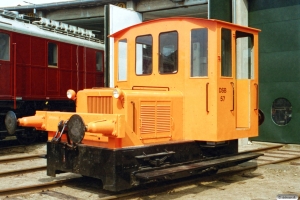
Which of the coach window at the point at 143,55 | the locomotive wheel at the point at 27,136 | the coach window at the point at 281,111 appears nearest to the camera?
the coach window at the point at 143,55

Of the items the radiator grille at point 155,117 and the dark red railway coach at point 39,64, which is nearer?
the radiator grille at point 155,117

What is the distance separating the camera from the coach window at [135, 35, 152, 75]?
22.0 ft

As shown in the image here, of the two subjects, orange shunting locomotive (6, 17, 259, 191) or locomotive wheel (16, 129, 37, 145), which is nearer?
orange shunting locomotive (6, 17, 259, 191)

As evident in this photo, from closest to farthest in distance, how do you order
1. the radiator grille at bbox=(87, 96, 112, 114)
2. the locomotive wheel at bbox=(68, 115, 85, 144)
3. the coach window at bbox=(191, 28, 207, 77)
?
the locomotive wheel at bbox=(68, 115, 85, 144) < the radiator grille at bbox=(87, 96, 112, 114) < the coach window at bbox=(191, 28, 207, 77)

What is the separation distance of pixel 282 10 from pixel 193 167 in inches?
337

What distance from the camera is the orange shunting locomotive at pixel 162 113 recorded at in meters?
5.41

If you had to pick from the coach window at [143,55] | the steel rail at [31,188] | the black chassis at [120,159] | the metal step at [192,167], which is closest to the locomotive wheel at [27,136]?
the steel rail at [31,188]

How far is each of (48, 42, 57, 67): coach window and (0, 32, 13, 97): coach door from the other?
5.42 ft

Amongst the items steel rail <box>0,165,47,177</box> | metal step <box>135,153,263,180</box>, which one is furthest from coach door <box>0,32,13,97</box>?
metal step <box>135,153,263,180</box>

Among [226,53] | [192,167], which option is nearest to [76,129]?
[192,167]

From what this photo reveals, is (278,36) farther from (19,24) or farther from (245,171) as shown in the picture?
(19,24)

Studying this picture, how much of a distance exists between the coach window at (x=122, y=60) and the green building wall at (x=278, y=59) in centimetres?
712

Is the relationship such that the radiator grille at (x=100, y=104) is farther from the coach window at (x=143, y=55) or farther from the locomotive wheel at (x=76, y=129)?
the coach window at (x=143, y=55)

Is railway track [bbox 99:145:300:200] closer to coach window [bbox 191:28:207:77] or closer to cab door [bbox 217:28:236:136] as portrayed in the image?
cab door [bbox 217:28:236:136]
